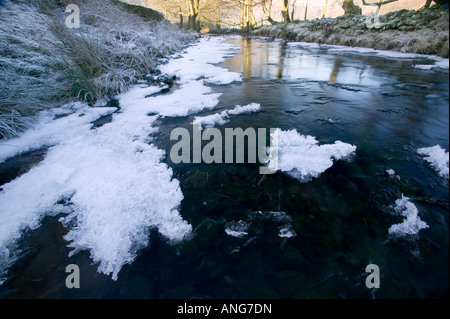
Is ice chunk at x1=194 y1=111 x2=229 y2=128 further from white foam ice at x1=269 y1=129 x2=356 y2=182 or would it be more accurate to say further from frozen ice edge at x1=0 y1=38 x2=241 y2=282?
white foam ice at x1=269 y1=129 x2=356 y2=182

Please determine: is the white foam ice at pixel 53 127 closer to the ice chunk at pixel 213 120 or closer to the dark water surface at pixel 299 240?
the dark water surface at pixel 299 240

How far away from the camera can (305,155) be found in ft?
5.43

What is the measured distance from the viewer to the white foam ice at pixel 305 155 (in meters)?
1.50

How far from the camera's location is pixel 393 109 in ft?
7.10

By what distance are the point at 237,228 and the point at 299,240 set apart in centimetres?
35

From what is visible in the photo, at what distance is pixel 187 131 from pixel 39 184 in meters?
1.35

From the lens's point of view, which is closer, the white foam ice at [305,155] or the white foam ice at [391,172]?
the white foam ice at [391,172]

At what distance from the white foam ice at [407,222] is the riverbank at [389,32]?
2.66 feet

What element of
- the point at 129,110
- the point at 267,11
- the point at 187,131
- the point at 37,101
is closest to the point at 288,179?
the point at 187,131

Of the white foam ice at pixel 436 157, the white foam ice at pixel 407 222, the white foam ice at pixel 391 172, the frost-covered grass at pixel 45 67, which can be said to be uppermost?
the frost-covered grass at pixel 45 67

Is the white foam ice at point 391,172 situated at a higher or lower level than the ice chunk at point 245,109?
lower

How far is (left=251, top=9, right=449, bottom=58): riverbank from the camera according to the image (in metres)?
0.94

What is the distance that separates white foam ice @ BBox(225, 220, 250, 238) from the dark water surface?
2cm

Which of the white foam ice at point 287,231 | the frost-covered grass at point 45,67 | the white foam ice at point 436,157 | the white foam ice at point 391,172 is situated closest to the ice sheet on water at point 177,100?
the frost-covered grass at point 45,67
